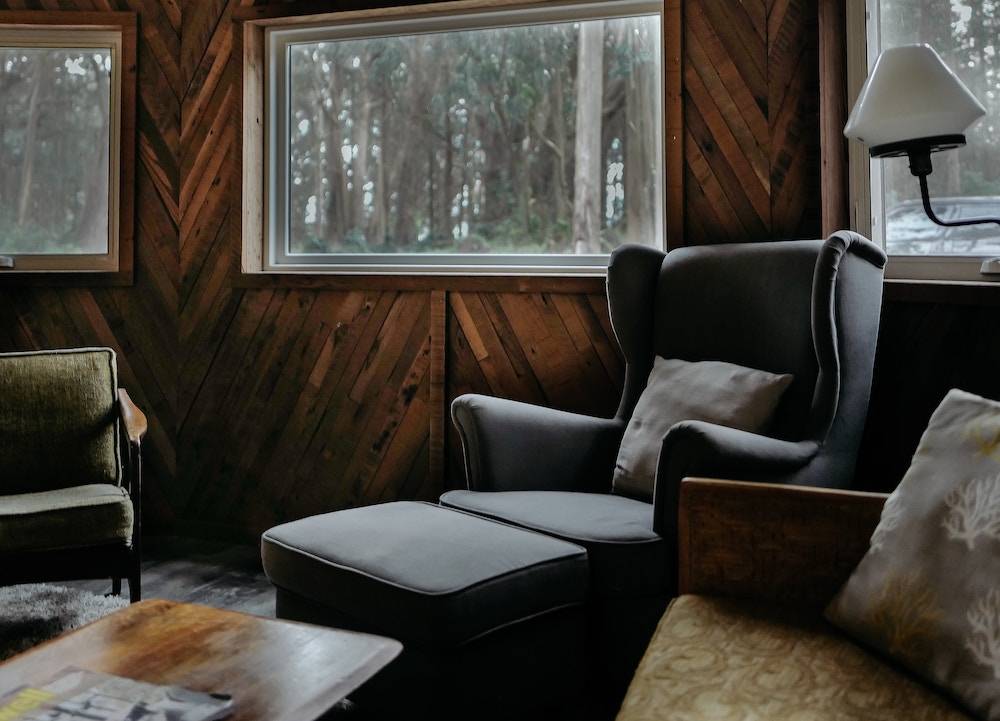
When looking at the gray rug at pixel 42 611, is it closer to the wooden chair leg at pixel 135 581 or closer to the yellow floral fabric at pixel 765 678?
the wooden chair leg at pixel 135 581

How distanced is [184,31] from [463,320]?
1.67m

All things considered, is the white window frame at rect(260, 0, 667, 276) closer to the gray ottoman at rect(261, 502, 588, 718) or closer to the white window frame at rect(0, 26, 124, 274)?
the white window frame at rect(0, 26, 124, 274)

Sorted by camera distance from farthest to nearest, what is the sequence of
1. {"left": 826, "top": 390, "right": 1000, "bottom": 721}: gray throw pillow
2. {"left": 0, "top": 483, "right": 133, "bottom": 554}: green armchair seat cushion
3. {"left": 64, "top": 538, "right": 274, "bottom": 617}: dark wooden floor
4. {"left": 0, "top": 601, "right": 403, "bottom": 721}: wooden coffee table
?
{"left": 64, "top": 538, "right": 274, "bottom": 617}: dark wooden floor < {"left": 0, "top": 483, "right": 133, "bottom": 554}: green armchair seat cushion < {"left": 0, "top": 601, "right": 403, "bottom": 721}: wooden coffee table < {"left": 826, "top": 390, "right": 1000, "bottom": 721}: gray throw pillow

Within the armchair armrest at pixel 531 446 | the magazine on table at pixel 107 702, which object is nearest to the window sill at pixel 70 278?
the armchair armrest at pixel 531 446

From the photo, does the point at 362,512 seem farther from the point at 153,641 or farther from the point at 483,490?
the point at 153,641

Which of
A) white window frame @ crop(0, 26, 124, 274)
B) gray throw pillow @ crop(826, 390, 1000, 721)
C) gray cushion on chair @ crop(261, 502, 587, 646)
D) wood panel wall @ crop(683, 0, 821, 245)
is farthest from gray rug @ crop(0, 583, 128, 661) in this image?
wood panel wall @ crop(683, 0, 821, 245)

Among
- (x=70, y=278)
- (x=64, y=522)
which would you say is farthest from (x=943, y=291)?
(x=70, y=278)

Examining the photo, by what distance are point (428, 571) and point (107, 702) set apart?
2.22 feet

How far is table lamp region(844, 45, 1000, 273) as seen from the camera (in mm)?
1816

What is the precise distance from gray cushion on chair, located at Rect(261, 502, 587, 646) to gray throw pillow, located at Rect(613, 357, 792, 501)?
0.48m

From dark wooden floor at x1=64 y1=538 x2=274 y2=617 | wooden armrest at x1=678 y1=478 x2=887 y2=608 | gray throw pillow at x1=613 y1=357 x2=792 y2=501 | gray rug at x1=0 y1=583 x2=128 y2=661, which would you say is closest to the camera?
wooden armrest at x1=678 y1=478 x2=887 y2=608

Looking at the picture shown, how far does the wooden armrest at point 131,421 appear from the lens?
2.57m

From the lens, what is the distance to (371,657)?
134cm

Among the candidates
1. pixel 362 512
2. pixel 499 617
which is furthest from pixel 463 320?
pixel 499 617
